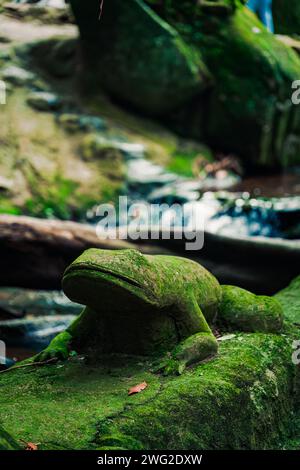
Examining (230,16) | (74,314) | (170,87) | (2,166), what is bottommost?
(74,314)

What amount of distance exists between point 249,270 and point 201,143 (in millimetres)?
5967

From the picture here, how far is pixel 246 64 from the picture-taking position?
37.9ft

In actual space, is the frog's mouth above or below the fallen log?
above

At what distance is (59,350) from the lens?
3.72m

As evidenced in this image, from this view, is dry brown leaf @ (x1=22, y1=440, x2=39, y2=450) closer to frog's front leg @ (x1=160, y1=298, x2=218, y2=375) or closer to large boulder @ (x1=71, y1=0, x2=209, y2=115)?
frog's front leg @ (x1=160, y1=298, x2=218, y2=375)

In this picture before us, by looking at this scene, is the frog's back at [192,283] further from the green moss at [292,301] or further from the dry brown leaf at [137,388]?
the green moss at [292,301]

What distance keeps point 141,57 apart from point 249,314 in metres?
8.28

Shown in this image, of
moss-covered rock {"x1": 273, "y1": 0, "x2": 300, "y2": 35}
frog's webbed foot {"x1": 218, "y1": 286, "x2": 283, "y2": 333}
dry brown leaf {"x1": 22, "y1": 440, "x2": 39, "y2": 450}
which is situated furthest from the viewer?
moss-covered rock {"x1": 273, "y1": 0, "x2": 300, "y2": 35}

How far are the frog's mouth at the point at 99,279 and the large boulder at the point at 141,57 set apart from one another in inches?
333

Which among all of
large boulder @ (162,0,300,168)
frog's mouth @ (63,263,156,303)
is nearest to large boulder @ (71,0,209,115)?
large boulder @ (162,0,300,168)

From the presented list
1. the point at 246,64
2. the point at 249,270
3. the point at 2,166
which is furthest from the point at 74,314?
the point at 246,64

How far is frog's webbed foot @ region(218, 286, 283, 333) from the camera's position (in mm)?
4027

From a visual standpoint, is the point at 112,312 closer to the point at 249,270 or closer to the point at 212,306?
the point at 212,306

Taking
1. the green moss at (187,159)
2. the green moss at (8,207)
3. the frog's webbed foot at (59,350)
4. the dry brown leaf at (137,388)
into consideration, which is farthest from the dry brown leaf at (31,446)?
the green moss at (187,159)
